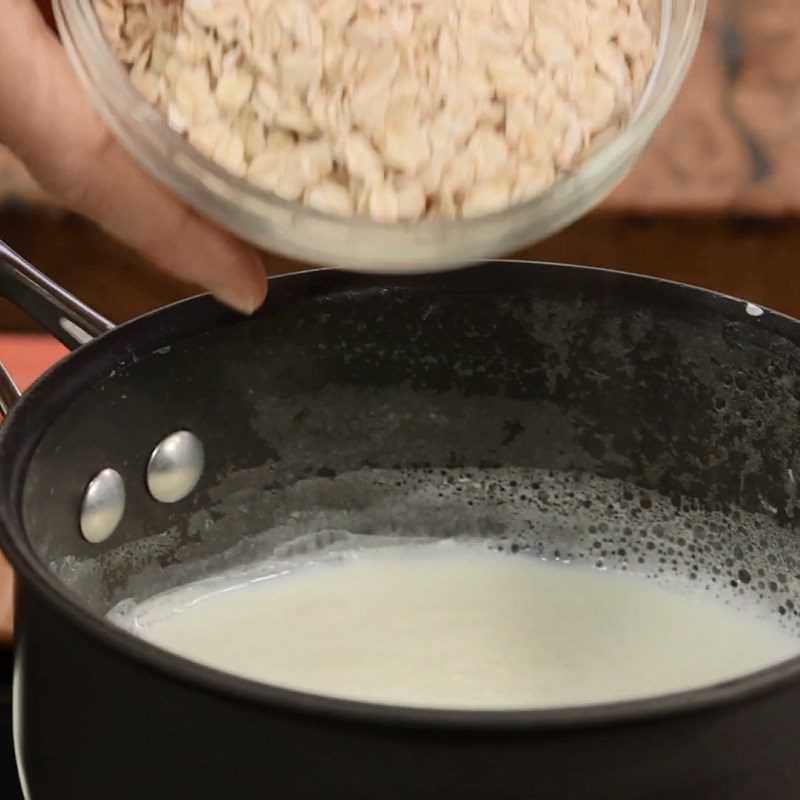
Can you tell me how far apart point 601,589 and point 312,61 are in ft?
1.27

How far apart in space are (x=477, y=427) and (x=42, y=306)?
25cm

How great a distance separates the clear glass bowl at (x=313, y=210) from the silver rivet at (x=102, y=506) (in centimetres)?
16

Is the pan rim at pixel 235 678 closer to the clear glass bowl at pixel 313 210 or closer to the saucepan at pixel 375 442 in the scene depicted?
the saucepan at pixel 375 442

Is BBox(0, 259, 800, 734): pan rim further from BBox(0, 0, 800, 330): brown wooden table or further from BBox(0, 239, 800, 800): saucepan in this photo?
BBox(0, 0, 800, 330): brown wooden table

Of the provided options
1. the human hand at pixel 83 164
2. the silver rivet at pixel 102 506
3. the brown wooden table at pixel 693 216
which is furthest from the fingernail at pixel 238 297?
the brown wooden table at pixel 693 216

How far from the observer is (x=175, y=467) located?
23.6 inches

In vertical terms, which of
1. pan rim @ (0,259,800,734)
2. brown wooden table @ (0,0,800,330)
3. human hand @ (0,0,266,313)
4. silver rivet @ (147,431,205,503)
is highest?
brown wooden table @ (0,0,800,330)

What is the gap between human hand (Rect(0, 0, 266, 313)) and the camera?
1.53 feet

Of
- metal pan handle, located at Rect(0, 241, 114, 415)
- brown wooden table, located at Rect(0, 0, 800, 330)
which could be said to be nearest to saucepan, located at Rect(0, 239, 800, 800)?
metal pan handle, located at Rect(0, 241, 114, 415)

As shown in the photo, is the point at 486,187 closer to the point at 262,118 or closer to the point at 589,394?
the point at 262,118

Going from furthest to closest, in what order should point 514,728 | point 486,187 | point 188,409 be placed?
1. point 188,409
2. point 486,187
3. point 514,728

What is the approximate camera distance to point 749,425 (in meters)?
0.61

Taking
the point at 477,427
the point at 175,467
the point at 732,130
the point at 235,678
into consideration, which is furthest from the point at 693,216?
the point at 235,678

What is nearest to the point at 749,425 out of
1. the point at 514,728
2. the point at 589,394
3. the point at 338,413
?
the point at 589,394
